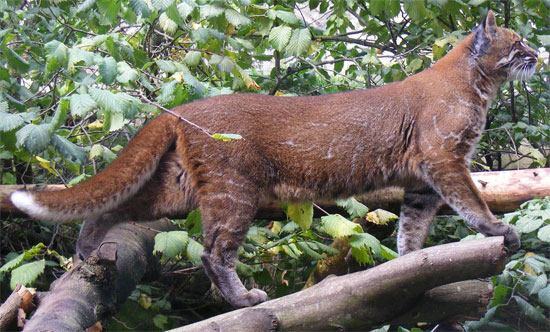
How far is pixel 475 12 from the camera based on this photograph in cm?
635

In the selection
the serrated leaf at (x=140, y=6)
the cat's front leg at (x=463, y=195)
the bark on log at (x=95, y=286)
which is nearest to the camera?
the bark on log at (x=95, y=286)

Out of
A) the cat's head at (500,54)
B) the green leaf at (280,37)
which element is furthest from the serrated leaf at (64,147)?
the cat's head at (500,54)

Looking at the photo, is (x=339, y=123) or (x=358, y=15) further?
(x=358, y=15)

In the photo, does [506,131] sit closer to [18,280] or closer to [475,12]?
[475,12]

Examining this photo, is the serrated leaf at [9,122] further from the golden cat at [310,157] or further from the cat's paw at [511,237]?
the cat's paw at [511,237]

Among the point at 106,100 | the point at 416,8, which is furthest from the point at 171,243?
the point at 416,8

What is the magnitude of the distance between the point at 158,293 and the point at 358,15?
3.77m

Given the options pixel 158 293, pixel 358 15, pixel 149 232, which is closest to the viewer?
pixel 149 232

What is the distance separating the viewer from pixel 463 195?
12.9 ft

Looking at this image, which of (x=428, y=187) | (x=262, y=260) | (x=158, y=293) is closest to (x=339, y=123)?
(x=428, y=187)

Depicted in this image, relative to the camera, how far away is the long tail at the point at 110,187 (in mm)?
3545

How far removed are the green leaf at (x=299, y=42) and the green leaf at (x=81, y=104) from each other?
195 cm

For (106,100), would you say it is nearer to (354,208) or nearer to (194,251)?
(194,251)

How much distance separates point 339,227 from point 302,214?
55cm
